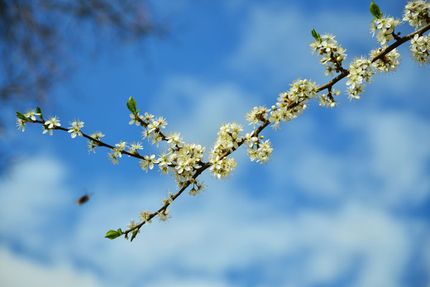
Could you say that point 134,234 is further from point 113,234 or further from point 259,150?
point 259,150

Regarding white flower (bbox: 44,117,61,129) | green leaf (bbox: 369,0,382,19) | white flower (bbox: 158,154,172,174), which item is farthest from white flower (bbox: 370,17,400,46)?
white flower (bbox: 44,117,61,129)

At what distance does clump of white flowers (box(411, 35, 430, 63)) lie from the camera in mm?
2408

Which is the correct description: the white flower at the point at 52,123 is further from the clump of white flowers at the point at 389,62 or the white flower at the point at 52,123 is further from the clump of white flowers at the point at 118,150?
the clump of white flowers at the point at 389,62

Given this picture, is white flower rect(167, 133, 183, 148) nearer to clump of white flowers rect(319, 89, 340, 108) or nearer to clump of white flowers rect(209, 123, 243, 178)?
clump of white flowers rect(209, 123, 243, 178)

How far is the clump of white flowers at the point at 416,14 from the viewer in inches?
93.0

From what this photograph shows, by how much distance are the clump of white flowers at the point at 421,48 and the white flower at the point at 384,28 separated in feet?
0.62

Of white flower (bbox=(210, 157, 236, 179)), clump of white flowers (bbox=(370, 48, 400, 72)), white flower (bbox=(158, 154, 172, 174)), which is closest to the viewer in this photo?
white flower (bbox=(210, 157, 236, 179))

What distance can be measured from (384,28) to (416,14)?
0.86 ft

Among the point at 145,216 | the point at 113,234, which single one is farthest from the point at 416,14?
the point at 113,234

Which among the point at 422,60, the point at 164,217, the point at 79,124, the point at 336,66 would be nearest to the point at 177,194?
the point at 164,217

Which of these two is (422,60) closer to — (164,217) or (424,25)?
A: (424,25)

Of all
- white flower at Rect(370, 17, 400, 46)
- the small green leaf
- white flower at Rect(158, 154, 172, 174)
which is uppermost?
white flower at Rect(370, 17, 400, 46)

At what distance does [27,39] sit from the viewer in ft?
24.9

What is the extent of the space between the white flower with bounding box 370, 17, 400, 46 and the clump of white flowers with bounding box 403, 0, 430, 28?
6.6 inches
